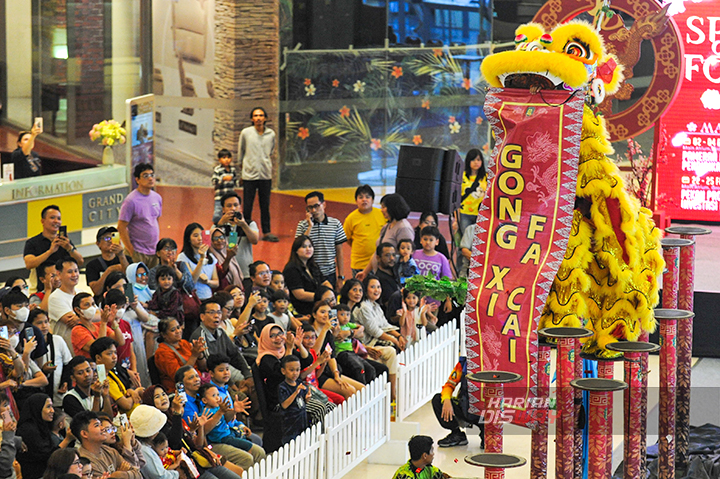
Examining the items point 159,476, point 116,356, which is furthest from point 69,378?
point 159,476

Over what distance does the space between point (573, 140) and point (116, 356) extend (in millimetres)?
3012

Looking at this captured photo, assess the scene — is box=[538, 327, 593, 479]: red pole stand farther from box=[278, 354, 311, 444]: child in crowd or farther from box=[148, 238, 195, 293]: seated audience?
box=[148, 238, 195, 293]: seated audience

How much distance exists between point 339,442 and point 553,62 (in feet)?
9.39

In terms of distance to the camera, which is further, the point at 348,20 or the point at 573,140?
the point at 348,20

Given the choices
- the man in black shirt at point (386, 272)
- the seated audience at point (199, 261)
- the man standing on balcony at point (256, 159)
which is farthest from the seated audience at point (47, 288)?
the man standing on balcony at point (256, 159)

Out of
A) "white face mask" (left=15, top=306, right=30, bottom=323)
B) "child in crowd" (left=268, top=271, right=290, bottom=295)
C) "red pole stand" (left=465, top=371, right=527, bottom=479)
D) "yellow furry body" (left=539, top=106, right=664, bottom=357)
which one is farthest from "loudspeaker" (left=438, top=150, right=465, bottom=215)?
"red pole stand" (left=465, top=371, right=527, bottom=479)

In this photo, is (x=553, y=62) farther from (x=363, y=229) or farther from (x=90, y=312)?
(x=363, y=229)

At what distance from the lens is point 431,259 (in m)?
9.84

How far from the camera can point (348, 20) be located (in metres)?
16.0

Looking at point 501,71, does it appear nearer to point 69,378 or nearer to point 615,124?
point 615,124

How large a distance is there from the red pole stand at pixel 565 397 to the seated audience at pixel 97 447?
7.23 feet

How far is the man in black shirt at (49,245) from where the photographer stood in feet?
30.0

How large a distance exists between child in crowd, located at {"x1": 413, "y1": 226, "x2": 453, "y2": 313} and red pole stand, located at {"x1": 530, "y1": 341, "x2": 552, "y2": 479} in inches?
161

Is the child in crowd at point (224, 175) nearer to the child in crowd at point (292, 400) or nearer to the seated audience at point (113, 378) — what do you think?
the child in crowd at point (292, 400)
